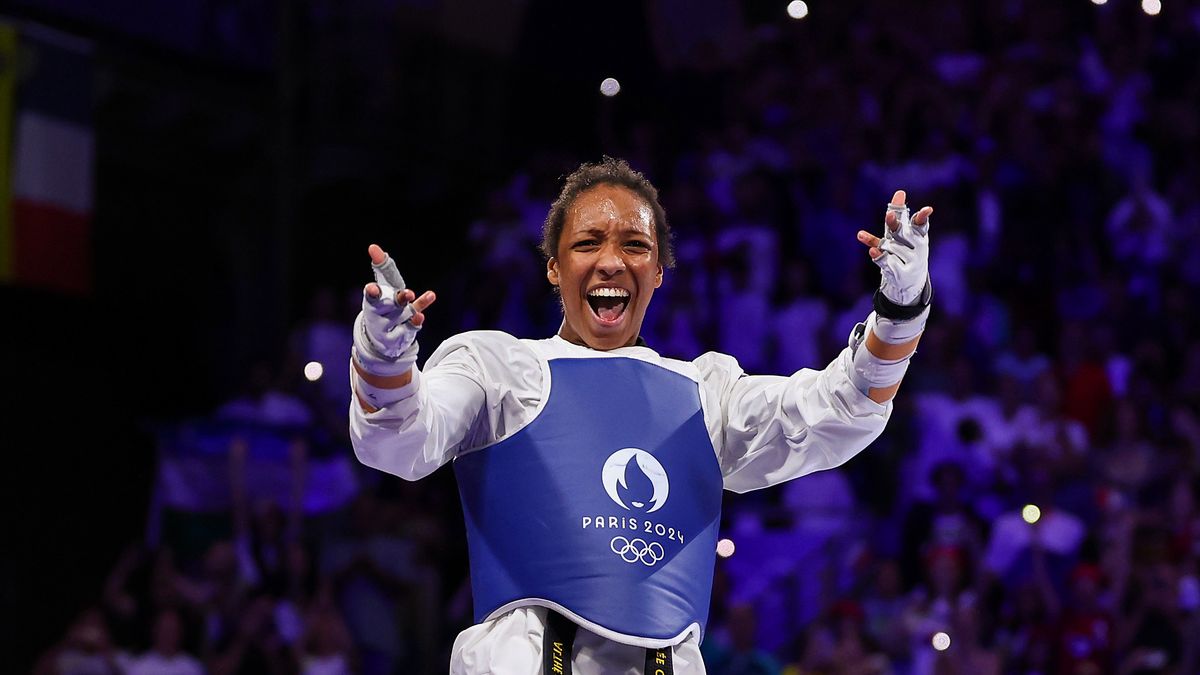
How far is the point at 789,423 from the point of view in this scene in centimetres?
377

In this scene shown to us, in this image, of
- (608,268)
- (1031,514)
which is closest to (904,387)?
(1031,514)

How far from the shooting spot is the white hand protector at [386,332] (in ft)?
10.8

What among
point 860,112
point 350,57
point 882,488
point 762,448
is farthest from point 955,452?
point 350,57

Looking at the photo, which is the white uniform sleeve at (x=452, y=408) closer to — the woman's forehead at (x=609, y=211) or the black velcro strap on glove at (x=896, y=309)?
the woman's forehead at (x=609, y=211)

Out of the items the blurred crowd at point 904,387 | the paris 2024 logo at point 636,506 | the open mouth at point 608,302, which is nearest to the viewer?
the paris 2024 logo at point 636,506

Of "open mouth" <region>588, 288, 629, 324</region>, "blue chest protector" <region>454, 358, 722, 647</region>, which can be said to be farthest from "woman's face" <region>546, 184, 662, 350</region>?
"blue chest protector" <region>454, 358, 722, 647</region>

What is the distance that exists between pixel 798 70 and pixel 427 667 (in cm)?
467

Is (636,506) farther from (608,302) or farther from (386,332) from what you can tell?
(386,332)

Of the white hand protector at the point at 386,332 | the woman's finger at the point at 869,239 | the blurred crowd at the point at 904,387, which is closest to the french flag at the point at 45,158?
the blurred crowd at the point at 904,387

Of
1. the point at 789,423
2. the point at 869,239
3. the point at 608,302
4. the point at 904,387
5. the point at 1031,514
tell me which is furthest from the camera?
the point at 904,387

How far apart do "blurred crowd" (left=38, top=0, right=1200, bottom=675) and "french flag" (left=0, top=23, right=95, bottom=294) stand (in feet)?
5.49

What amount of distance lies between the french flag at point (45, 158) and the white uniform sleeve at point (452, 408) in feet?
22.8

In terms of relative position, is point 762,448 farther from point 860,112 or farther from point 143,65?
point 143,65

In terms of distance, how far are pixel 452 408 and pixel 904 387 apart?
5205mm
